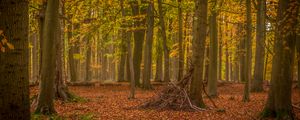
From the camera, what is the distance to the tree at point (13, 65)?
5.54 m

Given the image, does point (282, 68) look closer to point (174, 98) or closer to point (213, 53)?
point (174, 98)

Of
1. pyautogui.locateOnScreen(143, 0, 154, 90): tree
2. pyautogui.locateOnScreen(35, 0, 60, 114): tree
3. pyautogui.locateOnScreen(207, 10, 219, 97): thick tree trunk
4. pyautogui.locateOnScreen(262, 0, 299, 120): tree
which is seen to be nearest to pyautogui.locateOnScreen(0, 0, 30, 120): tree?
pyautogui.locateOnScreen(35, 0, 60, 114): tree

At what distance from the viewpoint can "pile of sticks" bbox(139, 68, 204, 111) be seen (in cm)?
1397

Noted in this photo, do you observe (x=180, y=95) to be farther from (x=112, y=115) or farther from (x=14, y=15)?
(x=14, y=15)

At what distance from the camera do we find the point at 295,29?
381 inches

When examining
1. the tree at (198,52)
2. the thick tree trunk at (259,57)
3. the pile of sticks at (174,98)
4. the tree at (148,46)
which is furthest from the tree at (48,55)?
the thick tree trunk at (259,57)

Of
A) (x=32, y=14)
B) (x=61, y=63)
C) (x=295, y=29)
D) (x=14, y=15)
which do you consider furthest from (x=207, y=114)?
(x=32, y=14)

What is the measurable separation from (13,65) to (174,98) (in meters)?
9.27

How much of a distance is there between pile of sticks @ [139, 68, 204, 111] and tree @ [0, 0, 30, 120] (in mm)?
8739

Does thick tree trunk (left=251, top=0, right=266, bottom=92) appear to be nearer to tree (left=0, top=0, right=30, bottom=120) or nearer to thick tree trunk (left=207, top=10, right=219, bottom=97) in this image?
thick tree trunk (left=207, top=10, right=219, bottom=97)

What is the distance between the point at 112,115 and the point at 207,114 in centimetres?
322

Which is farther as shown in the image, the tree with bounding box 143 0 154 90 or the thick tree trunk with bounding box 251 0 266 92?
the tree with bounding box 143 0 154 90

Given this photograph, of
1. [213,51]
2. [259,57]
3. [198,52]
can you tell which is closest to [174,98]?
[198,52]

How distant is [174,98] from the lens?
1426 centimetres
